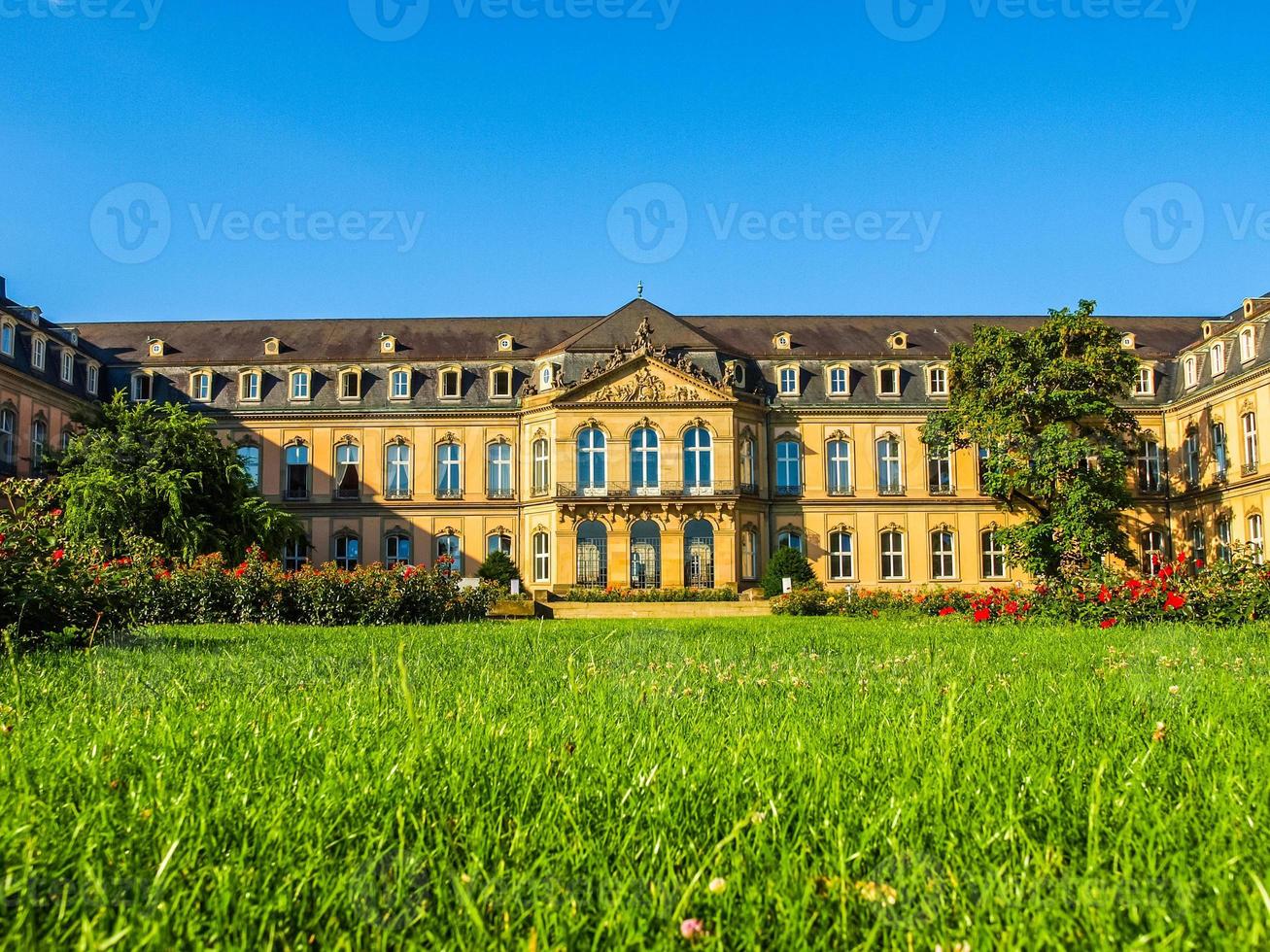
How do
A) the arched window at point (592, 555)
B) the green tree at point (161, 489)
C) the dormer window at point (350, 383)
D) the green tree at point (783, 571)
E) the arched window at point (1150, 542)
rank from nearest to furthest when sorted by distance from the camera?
the green tree at point (161, 489) < the green tree at point (783, 571) < the arched window at point (592, 555) < the dormer window at point (350, 383) < the arched window at point (1150, 542)

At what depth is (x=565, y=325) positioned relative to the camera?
46250mm

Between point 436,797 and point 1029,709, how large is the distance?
2990mm

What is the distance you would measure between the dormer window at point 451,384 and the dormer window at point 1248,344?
29300 millimetres

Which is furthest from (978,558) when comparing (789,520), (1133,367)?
(1133,367)

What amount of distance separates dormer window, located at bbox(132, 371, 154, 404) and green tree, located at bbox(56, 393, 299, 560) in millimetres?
10466

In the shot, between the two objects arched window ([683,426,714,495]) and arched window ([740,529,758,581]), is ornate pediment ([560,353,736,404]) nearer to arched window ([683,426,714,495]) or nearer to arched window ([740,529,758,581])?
arched window ([683,426,714,495])

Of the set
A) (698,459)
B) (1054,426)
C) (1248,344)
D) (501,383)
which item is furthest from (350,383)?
(1248,344)

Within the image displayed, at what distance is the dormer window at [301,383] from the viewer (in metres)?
42.7

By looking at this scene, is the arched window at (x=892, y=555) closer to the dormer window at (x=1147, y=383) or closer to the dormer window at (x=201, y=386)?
the dormer window at (x=1147, y=383)

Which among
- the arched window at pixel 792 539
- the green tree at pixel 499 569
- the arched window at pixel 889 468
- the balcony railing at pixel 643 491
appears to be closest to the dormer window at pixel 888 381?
the arched window at pixel 889 468

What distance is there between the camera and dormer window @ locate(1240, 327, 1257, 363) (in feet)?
121

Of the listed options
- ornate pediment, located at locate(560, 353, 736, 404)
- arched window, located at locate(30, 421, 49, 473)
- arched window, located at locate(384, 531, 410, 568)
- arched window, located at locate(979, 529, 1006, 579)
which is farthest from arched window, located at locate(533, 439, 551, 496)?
arched window, located at locate(979, 529, 1006, 579)

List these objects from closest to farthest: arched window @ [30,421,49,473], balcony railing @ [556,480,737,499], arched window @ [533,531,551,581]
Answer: arched window @ [30,421,49,473], balcony railing @ [556,480,737,499], arched window @ [533,531,551,581]

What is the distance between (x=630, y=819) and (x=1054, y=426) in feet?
113
